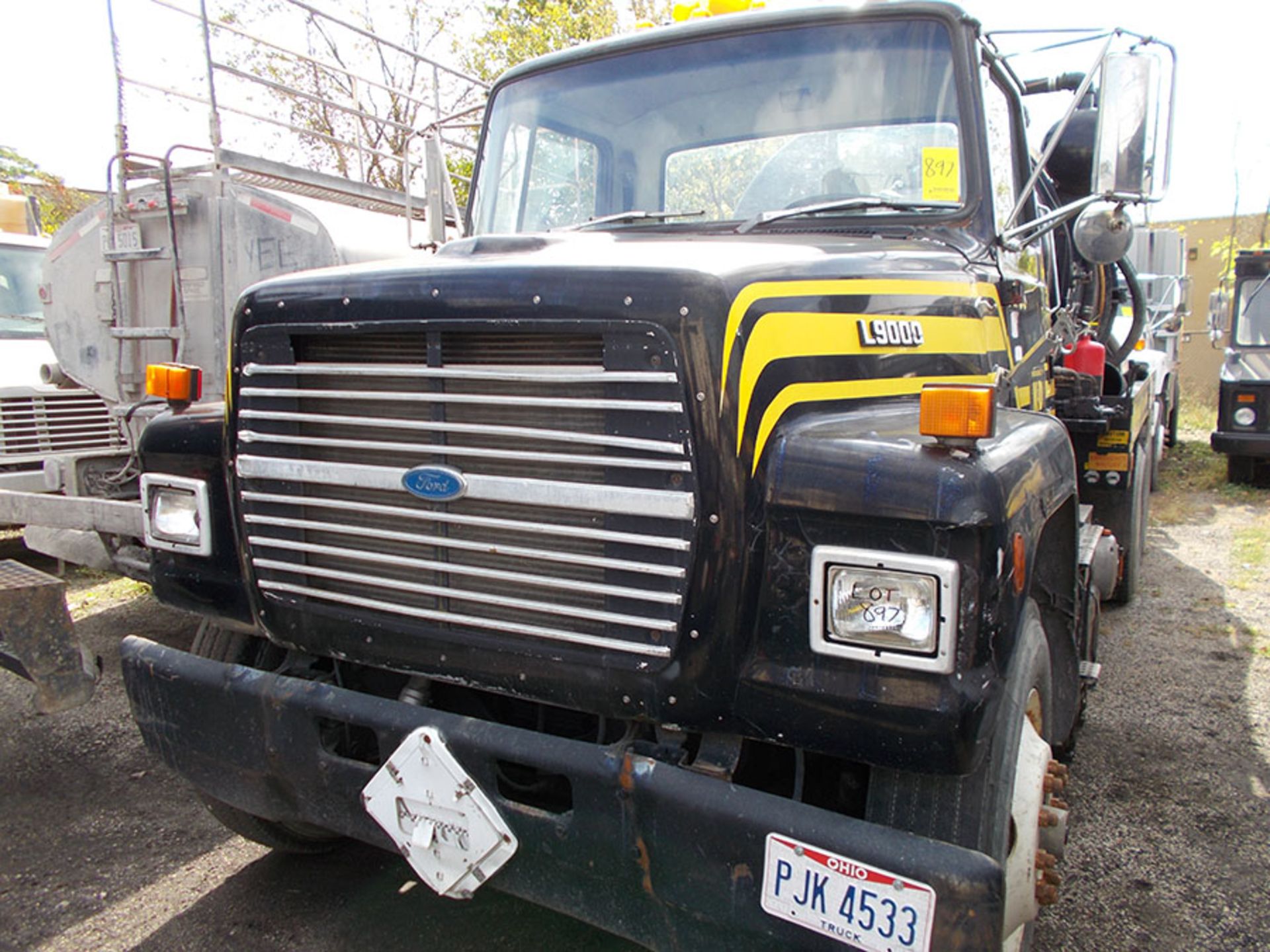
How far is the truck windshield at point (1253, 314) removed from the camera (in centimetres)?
1005

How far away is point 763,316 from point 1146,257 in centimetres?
879

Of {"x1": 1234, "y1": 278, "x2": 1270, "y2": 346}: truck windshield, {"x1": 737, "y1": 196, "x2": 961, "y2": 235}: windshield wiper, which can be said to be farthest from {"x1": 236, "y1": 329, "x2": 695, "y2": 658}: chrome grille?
{"x1": 1234, "y1": 278, "x2": 1270, "y2": 346}: truck windshield

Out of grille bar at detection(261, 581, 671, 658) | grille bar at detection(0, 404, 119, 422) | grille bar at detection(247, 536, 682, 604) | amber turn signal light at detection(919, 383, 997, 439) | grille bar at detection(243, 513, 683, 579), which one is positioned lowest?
grille bar at detection(261, 581, 671, 658)

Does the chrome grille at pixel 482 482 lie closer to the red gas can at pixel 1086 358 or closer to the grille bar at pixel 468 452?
the grille bar at pixel 468 452

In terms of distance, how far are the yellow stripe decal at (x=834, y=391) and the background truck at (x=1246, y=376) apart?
8.54m

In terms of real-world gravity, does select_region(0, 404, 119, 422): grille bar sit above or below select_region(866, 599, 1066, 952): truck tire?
above

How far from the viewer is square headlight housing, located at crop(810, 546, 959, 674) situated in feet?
5.91

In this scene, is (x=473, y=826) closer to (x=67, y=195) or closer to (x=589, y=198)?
(x=589, y=198)

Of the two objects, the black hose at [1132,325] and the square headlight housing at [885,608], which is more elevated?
the black hose at [1132,325]

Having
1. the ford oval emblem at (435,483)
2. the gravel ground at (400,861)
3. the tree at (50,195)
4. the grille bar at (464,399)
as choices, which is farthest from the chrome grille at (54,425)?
the tree at (50,195)

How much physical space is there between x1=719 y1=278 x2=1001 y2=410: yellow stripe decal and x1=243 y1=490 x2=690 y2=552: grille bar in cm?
33

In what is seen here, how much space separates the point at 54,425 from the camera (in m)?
6.21

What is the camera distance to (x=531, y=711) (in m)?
2.63

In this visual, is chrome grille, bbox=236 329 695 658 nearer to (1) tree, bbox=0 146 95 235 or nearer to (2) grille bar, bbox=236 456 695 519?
(2) grille bar, bbox=236 456 695 519
